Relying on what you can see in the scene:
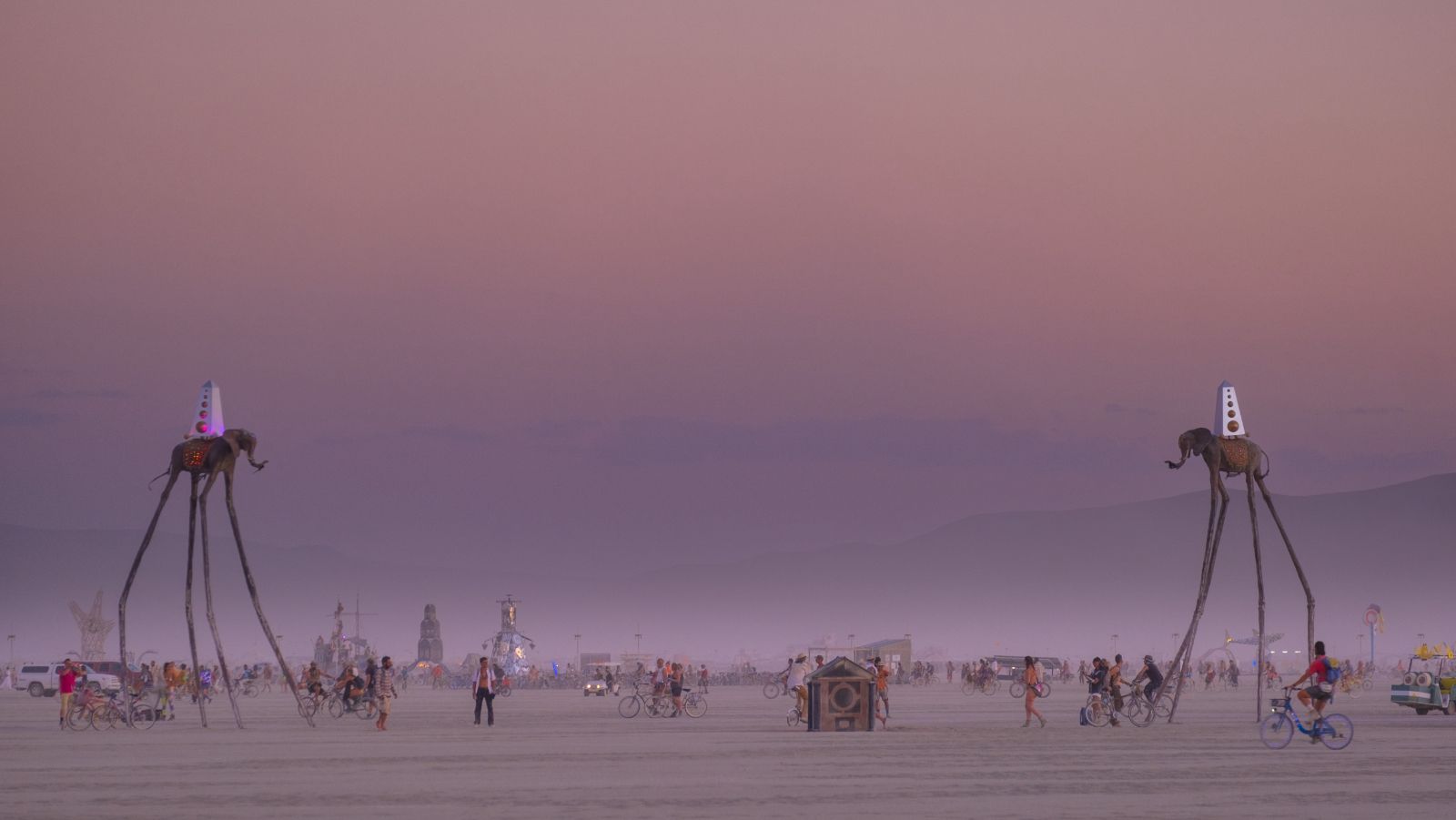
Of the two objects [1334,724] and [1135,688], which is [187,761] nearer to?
[1334,724]

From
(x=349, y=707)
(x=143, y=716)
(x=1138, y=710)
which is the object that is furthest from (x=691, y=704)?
(x=143, y=716)

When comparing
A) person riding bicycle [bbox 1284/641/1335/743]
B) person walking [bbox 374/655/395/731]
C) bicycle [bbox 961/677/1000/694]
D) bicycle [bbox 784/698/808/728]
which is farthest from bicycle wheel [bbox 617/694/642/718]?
bicycle [bbox 961/677/1000/694]

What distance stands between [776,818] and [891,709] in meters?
40.7

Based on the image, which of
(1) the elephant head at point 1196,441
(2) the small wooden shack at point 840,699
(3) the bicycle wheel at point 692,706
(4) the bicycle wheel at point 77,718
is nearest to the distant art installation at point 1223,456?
(1) the elephant head at point 1196,441

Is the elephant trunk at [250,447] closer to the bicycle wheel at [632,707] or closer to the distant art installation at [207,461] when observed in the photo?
the distant art installation at [207,461]

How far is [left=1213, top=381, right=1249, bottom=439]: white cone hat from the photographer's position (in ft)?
151

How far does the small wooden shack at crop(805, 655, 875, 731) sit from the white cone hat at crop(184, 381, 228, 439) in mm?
15186

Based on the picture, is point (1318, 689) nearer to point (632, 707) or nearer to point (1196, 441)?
point (1196, 441)

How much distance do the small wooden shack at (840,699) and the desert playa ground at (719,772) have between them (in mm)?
706

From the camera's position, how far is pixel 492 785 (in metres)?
25.4

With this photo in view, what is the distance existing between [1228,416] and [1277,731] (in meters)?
13.6

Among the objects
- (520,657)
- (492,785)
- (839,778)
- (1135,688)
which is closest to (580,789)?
(492,785)

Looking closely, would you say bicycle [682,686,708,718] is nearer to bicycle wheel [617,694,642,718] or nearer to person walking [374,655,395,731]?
bicycle wheel [617,694,642,718]

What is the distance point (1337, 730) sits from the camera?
35000 mm
